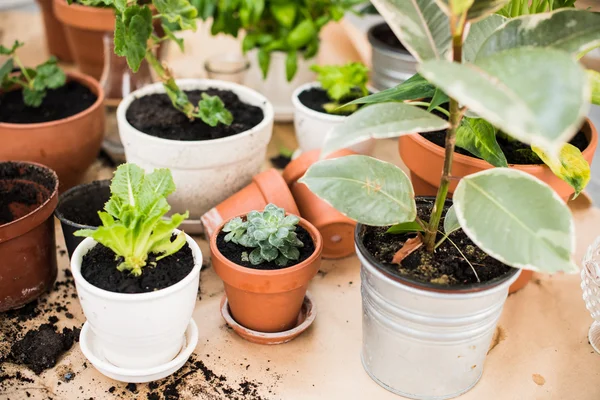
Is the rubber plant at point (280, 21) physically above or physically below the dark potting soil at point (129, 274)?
above

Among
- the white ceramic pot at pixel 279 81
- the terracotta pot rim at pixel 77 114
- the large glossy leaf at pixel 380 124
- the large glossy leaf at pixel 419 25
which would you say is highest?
Result: the large glossy leaf at pixel 419 25

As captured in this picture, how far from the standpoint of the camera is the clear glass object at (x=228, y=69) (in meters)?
1.77

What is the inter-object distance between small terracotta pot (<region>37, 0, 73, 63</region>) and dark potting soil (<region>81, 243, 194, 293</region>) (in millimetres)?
1302

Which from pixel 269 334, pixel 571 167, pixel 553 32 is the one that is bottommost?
pixel 269 334

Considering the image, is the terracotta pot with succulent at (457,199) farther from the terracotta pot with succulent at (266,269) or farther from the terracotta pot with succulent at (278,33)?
the terracotta pot with succulent at (278,33)

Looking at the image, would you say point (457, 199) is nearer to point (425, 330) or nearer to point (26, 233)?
point (425, 330)

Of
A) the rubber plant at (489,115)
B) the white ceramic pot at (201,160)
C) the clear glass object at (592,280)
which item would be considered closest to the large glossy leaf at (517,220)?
the rubber plant at (489,115)

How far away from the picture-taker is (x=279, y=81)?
186cm

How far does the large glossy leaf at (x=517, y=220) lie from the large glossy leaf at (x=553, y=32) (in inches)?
6.8

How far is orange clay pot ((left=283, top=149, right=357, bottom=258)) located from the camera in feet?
4.28

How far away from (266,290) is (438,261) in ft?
0.98

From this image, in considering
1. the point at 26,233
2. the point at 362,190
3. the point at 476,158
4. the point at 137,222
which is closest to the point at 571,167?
the point at 476,158

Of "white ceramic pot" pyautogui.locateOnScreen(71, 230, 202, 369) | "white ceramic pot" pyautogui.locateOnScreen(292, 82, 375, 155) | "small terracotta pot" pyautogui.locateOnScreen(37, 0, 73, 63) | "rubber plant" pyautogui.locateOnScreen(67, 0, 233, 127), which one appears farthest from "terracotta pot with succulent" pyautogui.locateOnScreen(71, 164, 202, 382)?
"small terracotta pot" pyautogui.locateOnScreen(37, 0, 73, 63)

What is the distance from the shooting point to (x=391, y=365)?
105 cm
